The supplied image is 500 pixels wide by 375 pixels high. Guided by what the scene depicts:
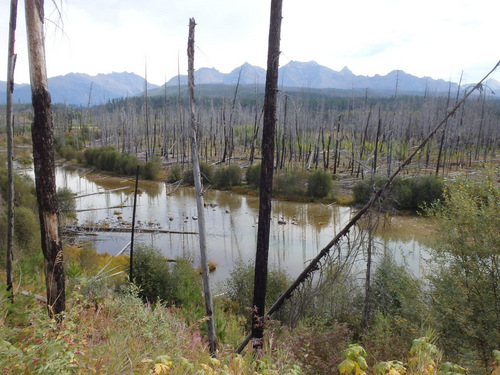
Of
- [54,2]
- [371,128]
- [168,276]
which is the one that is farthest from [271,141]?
[371,128]

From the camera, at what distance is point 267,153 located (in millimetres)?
5801

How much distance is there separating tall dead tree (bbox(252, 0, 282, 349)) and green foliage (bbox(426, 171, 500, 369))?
3.72 meters

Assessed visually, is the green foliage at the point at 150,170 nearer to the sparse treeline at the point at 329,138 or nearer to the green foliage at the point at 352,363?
the sparse treeline at the point at 329,138

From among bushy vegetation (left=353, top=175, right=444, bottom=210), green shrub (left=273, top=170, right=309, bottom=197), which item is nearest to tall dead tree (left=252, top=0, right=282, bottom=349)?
bushy vegetation (left=353, top=175, right=444, bottom=210)

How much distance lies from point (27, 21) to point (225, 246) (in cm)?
1448

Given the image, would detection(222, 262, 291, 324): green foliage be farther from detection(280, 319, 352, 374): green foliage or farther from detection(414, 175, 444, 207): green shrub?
detection(414, 175, 444, 207): green shrub

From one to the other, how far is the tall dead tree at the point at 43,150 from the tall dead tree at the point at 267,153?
2972 millimetres

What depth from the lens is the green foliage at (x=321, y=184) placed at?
2688 cm

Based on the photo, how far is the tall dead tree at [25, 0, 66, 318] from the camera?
399 centimetres

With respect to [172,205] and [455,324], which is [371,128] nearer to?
[172,205]

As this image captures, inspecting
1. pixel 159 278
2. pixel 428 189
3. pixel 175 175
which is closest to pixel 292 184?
pixel 428 189

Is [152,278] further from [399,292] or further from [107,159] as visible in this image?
[107,159]

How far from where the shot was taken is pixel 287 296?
246 inches

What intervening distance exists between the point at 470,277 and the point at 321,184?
20.3 metres
